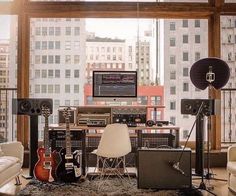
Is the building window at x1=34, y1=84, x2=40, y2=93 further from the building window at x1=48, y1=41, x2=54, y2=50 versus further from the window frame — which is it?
the building window at x1=48, y1=41, x2=54, y2=50

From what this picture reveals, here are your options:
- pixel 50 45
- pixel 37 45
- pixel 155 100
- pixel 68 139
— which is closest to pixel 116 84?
pixel 155 100

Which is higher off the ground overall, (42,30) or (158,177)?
(42,30)

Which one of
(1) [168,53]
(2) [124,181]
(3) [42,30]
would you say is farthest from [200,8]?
(2) [124,181]

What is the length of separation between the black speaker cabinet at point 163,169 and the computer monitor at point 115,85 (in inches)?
46.7

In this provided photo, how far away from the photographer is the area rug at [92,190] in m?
4.21

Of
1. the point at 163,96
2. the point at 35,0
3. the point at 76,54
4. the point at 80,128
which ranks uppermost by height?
the point at 35,0

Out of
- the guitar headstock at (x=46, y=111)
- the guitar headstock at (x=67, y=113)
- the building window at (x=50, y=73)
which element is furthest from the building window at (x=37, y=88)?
the guitar headstock at (x=46, y=111)

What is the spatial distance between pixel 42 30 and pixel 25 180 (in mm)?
2462

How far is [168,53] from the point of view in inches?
241

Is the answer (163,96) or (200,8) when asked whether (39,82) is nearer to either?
(163,96)

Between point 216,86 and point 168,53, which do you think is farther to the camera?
point 168,53

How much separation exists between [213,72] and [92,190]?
6.95 ft

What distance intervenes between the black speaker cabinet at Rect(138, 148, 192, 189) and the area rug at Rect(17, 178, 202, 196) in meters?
0.10

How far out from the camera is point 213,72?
4.91 m
